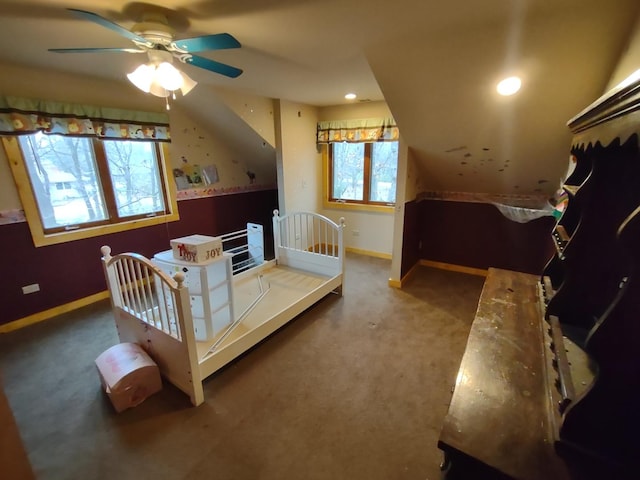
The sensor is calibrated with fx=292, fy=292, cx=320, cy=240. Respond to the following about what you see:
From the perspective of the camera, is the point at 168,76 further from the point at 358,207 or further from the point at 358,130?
the point at 358,207

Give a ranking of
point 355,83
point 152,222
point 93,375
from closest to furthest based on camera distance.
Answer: point 93,375 < point 355,83 < point 152,222

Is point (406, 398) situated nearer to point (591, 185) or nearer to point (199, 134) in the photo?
point (591, 185)

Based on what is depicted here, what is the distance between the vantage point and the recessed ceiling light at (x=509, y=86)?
2029mm

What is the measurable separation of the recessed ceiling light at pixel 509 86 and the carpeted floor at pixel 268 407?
1.95 meters

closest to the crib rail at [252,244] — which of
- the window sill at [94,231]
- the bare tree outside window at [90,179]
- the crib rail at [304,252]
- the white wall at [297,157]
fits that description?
the crib rail at [304,252]

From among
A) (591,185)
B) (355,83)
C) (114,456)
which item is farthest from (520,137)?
(114,456)

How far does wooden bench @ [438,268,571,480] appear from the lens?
719 millimetres

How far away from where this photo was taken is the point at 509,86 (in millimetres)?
2064

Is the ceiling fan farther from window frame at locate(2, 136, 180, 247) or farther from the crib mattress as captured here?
the crib mattress

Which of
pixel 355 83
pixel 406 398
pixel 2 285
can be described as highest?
pixel 355 83

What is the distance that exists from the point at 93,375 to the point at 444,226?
12.9ft

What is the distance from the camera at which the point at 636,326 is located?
585 mm

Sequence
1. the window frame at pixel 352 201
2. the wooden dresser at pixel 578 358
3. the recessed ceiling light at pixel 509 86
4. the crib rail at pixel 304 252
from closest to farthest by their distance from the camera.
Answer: the wooden dresser at pixel 578 358 < the recessed ceiling light at pixel 509 86 < the crib rail at pixel 304 252 < the window frame at pixel 352 201

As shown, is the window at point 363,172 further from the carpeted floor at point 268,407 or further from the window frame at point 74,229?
the window frame at point 74,229
